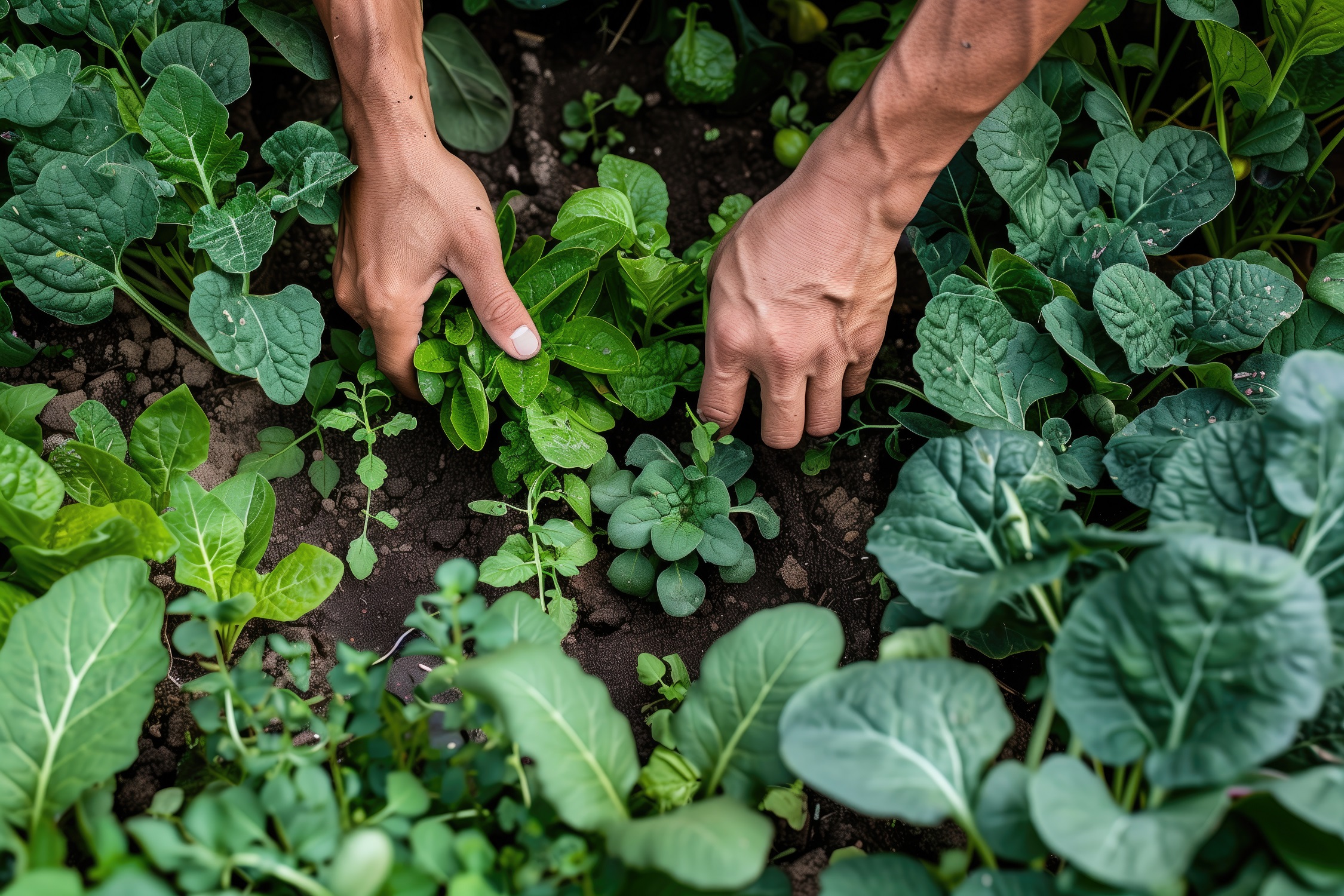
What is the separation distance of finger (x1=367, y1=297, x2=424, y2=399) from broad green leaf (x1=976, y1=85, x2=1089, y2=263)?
2.87ft

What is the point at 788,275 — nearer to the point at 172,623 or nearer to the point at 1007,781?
the point at 1007,781

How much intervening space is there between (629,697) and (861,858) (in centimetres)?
54

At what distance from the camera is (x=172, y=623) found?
1.20 metres

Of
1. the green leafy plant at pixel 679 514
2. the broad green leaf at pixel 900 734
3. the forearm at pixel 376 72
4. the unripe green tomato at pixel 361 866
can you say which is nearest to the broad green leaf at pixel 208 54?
the forearm at pixel 376 72

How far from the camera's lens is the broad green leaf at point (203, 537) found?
107cm

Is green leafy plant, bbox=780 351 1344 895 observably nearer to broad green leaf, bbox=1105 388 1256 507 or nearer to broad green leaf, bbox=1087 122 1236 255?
broad green leaf, bbox=1105 388 1256 507

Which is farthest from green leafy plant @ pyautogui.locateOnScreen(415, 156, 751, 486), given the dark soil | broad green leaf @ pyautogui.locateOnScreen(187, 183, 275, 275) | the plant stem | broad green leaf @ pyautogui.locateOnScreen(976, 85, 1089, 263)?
the plant stem

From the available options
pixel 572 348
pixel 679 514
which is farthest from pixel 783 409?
pixel 572 348

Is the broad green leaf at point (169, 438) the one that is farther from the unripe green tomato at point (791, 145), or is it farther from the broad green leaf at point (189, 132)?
the unripe green tomato at point (791, 145)

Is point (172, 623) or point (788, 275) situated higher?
point (788, 275)

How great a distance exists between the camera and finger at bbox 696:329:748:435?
123 cm

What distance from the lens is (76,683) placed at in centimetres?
86

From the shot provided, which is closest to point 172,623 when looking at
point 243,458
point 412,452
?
point 243,458

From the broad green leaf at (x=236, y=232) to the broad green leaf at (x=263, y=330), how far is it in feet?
0.07
